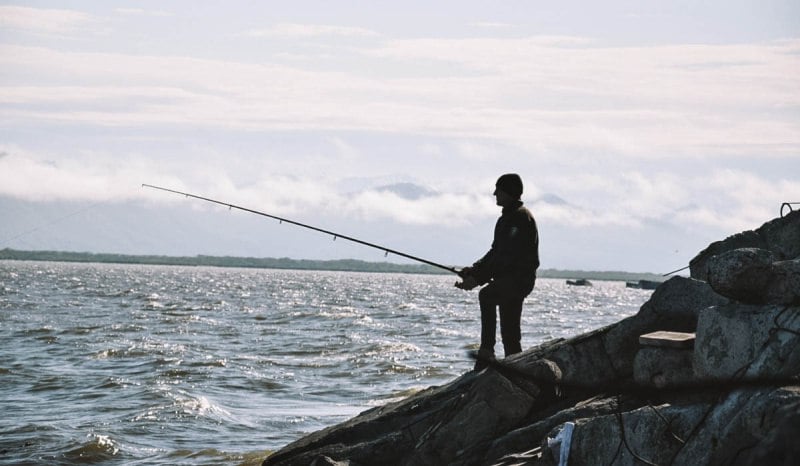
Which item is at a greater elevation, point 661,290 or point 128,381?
point 661,290

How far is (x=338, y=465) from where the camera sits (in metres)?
8.98

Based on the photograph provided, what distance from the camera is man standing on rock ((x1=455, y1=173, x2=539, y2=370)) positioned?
10141mm

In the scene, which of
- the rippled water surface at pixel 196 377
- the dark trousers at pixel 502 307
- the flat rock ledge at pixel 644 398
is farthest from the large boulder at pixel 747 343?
the rippled water surface at pixel 196 377

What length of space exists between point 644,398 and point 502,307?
261 centimetres

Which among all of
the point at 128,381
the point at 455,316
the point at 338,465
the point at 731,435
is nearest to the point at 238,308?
the point at 455,316

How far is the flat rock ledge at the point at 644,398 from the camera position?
20.9ft

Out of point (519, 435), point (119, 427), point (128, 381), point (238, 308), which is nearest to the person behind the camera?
point (519, 435)

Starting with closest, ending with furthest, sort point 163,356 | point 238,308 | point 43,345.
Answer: point 163,356, point 43,345, point 238,308

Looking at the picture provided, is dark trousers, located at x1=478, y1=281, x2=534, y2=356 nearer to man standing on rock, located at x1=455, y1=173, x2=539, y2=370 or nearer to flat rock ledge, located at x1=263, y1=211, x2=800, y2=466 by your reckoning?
man standing on rock, located at x1=455, y1=173, x2=539, y2=370

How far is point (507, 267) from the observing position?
33.2 ft

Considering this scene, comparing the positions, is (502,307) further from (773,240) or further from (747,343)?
(747,343)

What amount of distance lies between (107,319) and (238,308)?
36.8 feet

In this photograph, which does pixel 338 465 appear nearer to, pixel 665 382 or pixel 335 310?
pixel 665 382

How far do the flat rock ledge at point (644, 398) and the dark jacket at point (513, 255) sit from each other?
87cm
